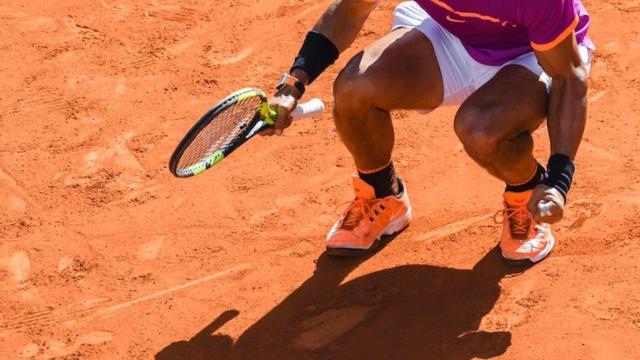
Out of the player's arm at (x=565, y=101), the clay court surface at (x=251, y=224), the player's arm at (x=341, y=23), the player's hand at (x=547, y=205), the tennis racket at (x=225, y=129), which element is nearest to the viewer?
the player's hand at (x=547, y=205)

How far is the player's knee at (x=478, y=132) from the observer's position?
18.0 feet

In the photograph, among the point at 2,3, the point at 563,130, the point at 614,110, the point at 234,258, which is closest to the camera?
the point at 563,130

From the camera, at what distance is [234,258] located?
6.17 m

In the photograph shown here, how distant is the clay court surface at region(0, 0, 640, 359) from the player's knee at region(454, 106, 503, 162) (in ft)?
2.29

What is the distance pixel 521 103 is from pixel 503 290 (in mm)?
922

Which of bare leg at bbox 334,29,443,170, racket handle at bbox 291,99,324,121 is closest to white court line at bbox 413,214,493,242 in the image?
bare leg at bbox 334,29,443,170

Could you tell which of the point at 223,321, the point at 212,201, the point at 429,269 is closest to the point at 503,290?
the point at 429,269

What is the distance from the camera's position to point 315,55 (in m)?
5.98

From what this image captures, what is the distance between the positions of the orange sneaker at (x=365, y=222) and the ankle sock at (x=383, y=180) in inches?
1.0

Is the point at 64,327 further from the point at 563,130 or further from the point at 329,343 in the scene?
the point at 563,130

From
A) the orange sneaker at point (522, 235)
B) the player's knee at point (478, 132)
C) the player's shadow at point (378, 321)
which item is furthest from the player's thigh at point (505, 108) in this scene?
the player's shadow at point (378, 321)

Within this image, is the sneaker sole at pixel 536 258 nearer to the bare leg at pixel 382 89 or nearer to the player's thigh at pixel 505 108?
the player's thigh at pixel 505 108

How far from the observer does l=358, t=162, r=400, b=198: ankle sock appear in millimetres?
6164

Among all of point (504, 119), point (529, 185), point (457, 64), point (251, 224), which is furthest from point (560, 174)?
point (251, 224)
